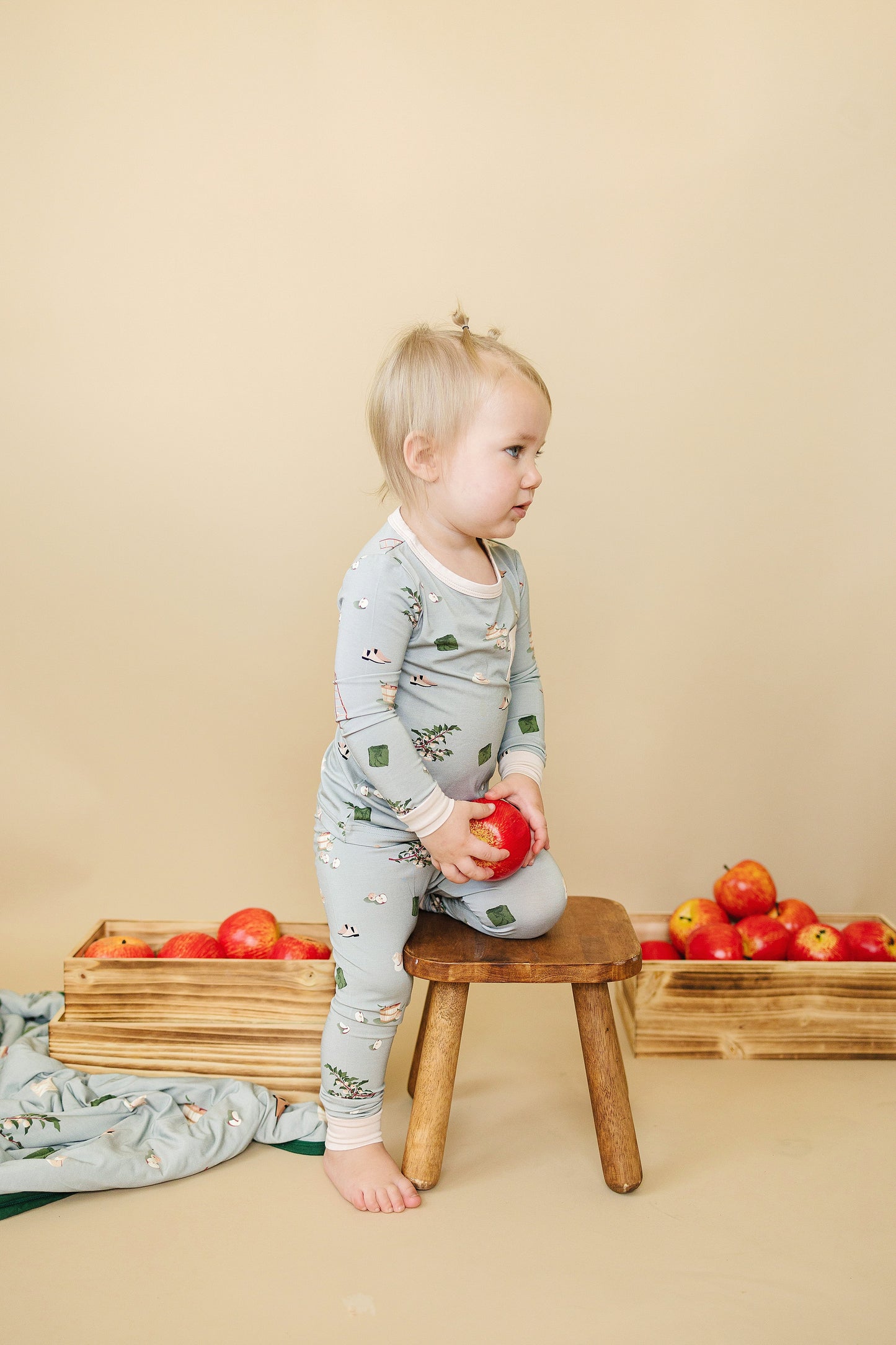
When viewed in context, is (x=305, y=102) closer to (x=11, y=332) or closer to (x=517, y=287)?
(x=517, y=287)

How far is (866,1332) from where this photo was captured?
1.41m

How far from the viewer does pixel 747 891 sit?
7.69 ft

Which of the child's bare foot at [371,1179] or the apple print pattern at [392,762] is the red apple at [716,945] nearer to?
the apple print pattern at [392,762]

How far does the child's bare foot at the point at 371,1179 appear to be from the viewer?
1.63 m

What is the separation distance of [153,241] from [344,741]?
4.76ft

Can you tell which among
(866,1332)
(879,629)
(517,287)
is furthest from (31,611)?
(866,1332)

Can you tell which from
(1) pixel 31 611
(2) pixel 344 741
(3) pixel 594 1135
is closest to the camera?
(2) pixel 344 741

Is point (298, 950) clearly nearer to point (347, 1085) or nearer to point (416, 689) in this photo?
point (347, 1085)

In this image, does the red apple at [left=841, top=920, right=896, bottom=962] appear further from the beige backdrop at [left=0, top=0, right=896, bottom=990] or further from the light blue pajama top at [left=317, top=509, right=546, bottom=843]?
the light blue pajama top at [left=317, top=509, right=546, bottom=843]

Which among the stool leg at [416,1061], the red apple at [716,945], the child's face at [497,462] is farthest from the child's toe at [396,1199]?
the child's face at [497,462]

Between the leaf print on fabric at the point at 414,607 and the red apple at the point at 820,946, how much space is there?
1061mm

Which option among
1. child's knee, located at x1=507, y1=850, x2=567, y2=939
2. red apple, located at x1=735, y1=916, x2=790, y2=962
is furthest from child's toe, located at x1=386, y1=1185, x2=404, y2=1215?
red apple, located at x1=735, y1=916, x2=790, y2=962

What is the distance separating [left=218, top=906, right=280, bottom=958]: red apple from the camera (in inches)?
78.9

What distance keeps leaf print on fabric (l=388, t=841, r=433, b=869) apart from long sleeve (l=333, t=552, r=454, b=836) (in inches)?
3.4
